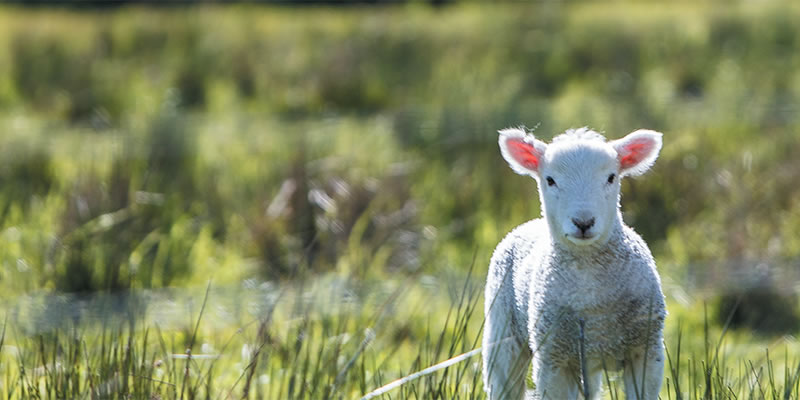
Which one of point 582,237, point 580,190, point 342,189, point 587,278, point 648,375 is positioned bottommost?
point 342,189

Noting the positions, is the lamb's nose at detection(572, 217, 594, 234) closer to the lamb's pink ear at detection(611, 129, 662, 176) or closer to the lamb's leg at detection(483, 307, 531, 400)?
the lamb's pink ear at detection(611, 129, 662, 176)

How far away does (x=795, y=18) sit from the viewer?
13.2 metres

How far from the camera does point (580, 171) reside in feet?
9.66

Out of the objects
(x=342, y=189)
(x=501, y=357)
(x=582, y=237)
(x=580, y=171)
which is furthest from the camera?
(x=342, y=189)

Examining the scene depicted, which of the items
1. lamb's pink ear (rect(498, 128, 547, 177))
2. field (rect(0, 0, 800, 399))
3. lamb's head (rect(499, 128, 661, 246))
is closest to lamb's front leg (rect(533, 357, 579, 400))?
field (rect(0, 0, 800, 399))

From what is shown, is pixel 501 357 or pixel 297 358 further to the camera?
pixel 501 357

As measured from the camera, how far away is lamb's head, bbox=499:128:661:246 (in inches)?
112

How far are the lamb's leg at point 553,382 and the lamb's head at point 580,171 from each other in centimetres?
34

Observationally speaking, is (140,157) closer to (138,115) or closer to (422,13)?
(138,115)

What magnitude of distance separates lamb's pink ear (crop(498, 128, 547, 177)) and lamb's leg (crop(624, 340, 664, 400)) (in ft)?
1.95

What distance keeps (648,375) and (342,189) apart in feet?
12.2

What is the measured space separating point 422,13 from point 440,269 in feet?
27.9

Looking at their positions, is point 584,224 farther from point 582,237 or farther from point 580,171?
point 580,171

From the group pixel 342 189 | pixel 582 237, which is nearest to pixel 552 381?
pixel 582 237
